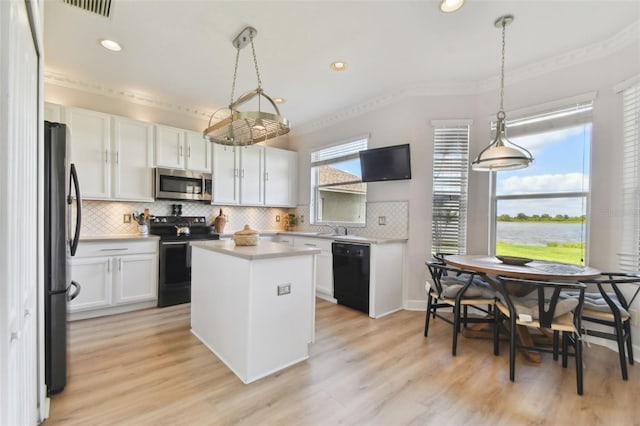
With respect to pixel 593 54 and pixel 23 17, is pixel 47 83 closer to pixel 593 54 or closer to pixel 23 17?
pixel 23 17

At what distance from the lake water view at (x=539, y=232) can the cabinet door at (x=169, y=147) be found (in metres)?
4.30

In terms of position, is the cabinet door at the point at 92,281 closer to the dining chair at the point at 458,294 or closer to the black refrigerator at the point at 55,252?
the black refrigerator at the point at 55,252

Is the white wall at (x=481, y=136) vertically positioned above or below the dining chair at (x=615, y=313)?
above

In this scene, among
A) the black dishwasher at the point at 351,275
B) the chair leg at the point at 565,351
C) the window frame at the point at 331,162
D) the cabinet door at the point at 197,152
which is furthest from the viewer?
the window frame at the point at 331,162

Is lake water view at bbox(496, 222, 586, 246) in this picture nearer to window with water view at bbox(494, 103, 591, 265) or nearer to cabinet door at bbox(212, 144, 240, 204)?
window with water view at bbox(494, 103, 591, 265)

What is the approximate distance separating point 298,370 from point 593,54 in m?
3.96

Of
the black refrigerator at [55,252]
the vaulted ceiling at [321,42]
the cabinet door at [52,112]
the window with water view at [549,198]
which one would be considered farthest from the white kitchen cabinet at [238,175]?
the window with water view at [549,198]

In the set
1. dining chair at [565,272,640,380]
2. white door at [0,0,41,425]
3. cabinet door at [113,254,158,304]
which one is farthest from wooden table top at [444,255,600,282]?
cabinet door at [113,254,158,304]

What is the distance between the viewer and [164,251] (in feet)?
12.5

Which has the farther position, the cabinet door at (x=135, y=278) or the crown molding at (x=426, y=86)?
the cabinet door at (x=135, y=278)

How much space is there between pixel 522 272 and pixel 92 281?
4262 millimetres

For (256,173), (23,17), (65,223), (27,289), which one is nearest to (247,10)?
(23,17)

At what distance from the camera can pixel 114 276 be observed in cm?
349

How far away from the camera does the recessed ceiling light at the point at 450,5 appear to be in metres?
2.26
